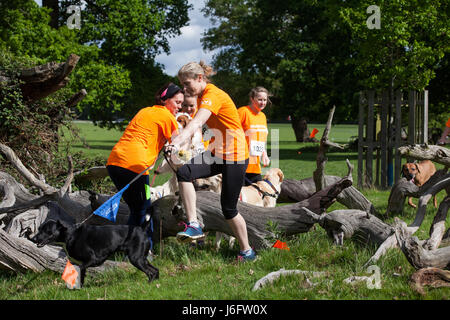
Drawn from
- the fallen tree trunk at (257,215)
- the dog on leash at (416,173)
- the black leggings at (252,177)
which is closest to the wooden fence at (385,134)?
the dog on leash at (416,173)

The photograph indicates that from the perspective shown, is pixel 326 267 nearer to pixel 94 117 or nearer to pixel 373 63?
pixel 373 63

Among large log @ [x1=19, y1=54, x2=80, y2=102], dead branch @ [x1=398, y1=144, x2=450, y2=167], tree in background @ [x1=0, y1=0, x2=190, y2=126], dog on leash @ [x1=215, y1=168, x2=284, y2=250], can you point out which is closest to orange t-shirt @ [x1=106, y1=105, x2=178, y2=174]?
dog on leash @ [x1=215, y1=168, x2=284, y2=250]

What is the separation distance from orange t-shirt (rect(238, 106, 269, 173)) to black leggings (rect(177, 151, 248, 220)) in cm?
206

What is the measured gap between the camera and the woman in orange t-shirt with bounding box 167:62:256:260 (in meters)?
5.29

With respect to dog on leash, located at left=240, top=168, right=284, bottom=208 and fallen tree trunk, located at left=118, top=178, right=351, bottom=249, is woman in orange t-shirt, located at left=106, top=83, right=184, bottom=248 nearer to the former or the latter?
fallen tree trunk, located at left=118, top=178, right=351, bottom=249

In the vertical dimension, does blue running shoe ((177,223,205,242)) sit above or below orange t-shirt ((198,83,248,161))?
below

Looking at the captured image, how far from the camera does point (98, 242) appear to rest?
4973mm

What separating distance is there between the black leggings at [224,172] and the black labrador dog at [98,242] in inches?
31.2

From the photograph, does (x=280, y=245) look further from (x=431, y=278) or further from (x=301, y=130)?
(x=301, y=130)

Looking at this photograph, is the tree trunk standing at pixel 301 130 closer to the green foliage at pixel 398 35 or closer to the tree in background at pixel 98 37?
the tree in background at pixel 98 37

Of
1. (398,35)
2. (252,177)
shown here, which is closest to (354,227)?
(252,177)

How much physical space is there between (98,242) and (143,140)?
137 centimetres

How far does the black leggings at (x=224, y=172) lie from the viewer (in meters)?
5.38
